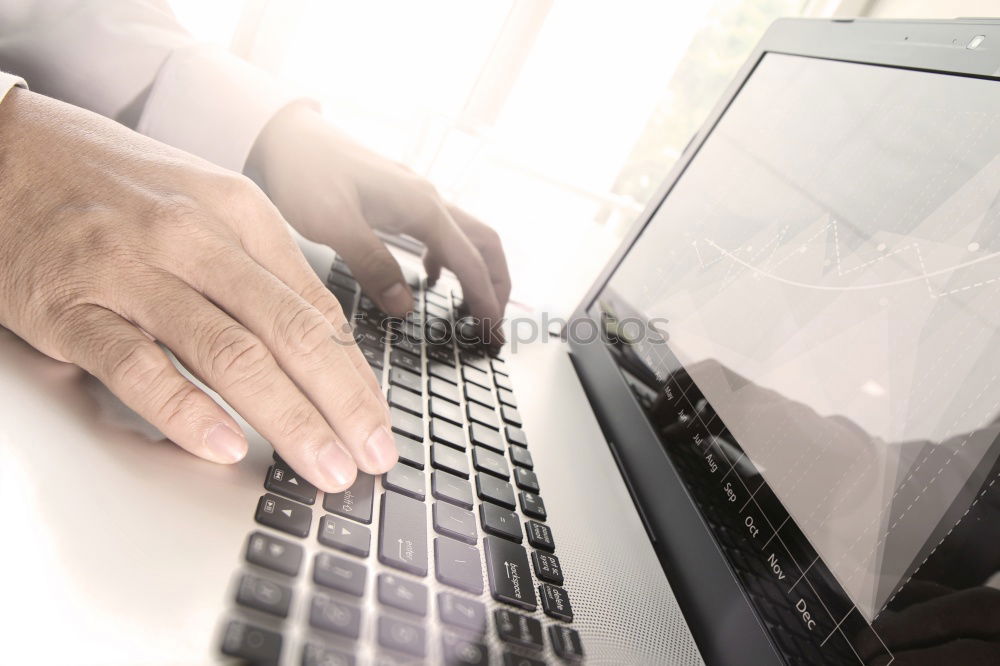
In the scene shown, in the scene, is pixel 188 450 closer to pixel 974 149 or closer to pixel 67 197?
pixel 67 197

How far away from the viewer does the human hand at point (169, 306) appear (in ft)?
1.19

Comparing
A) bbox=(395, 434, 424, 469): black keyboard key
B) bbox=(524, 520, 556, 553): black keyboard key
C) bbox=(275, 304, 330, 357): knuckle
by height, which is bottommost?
bbox=(395, 434, 424, 469): black keyboard key

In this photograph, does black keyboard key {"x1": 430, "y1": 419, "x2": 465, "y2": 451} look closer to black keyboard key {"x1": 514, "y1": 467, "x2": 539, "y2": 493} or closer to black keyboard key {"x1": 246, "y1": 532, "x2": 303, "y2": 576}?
black keyboard key {"x1": 514, "y1": 467, "x2": 539, "y2": 493}

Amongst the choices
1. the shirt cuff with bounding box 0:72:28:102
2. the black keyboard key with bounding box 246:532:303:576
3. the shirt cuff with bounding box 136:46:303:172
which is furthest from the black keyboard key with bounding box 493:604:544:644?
the shirt cuff with bounding box 136:46:303:172

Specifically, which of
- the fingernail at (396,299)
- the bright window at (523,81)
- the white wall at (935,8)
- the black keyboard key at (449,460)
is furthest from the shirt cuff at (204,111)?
the white wall at (935,8)

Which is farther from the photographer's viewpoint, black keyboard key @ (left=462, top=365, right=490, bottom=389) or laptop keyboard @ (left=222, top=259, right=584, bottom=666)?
black keyboard key @ (left=462, top=365, right=490, bottom=389)

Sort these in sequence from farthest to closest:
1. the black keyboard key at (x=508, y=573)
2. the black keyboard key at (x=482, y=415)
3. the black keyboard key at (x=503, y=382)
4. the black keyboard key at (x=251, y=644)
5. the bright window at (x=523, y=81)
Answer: the bright window at (x=523, y=81), the black keyboard key at (x=503, y=382), the black keyboard key at (x=482, y=415), the black keyboard key at (x=508, y=573), the black keyboard key at (x=251, y=644)

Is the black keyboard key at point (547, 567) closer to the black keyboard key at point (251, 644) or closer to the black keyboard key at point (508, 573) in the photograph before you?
the black keyboard key at point (508, 573)

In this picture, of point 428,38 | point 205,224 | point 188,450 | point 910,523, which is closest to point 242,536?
point 188,450

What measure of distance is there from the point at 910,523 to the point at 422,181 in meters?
0.67

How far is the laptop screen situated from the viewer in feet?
1.08

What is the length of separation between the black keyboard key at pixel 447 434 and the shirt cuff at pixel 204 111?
1.46 feet

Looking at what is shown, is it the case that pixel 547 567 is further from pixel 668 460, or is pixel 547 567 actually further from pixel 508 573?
pixel 668 460

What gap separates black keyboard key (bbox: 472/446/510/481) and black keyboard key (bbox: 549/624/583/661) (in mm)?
145
